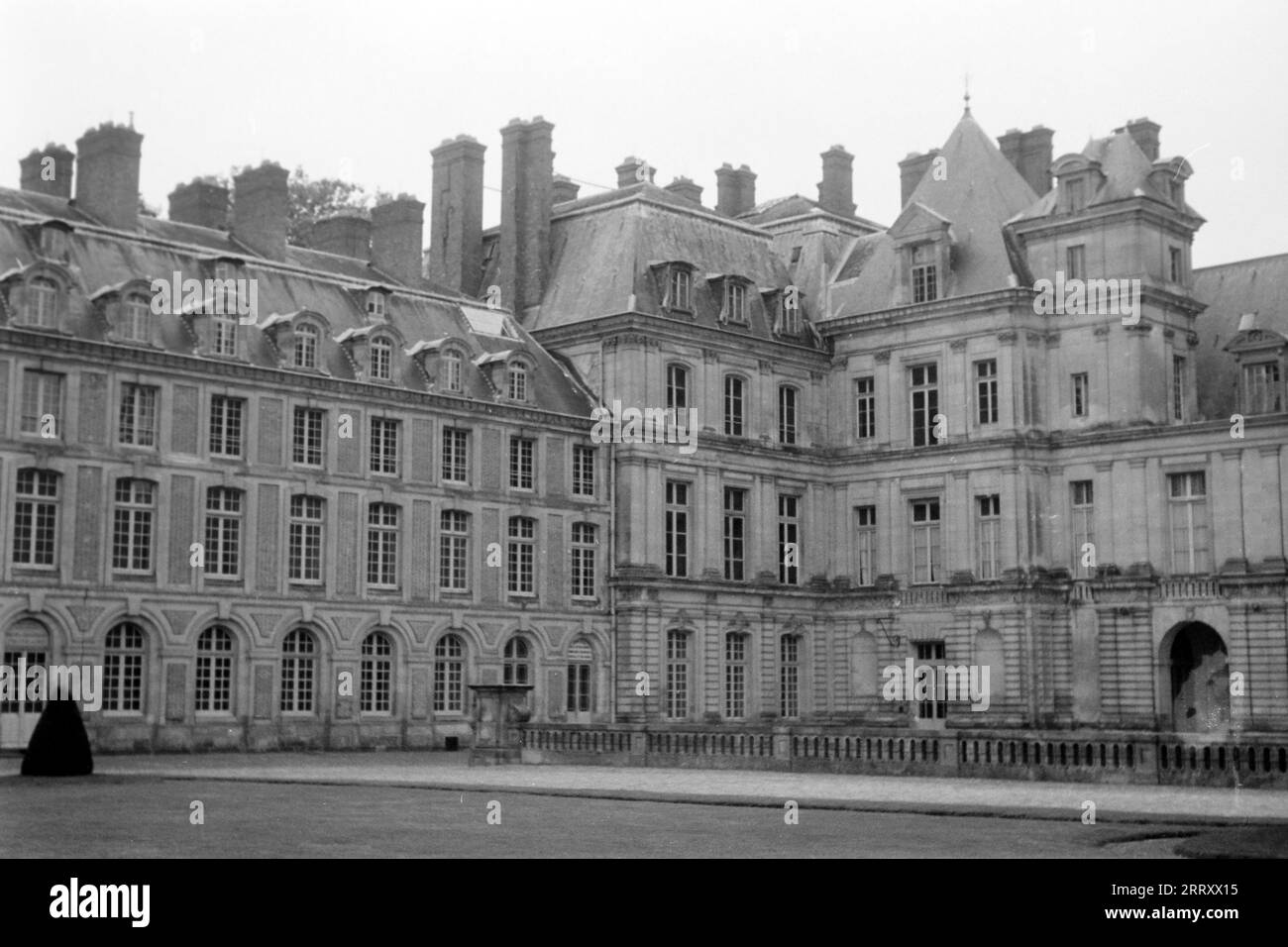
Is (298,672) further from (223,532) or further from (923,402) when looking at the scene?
(923,402)

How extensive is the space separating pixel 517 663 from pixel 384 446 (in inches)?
234

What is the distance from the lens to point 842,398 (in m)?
49.2

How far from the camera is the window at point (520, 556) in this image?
141ft

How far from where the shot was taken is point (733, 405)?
47.5 m

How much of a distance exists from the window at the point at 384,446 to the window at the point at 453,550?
66.6 inches

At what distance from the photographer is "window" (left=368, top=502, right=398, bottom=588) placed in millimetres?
40375

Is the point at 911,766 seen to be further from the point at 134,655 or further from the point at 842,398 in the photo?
the point at 842,398

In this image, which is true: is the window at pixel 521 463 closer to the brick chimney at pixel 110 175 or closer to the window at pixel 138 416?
the window at pixel 138 416

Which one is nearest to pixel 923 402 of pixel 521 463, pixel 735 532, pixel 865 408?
pixel 865 408

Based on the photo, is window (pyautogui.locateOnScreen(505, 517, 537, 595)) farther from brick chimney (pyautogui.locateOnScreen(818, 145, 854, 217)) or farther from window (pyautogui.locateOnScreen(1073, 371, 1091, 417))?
brick chimney (pyautogui.locateOnScreen(818, 145, 854, 217))

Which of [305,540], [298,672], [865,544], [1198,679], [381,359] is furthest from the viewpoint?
[865,544]

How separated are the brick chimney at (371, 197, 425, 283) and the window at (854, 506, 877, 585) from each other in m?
12.7

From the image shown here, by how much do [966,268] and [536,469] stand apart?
11991 millimetres
